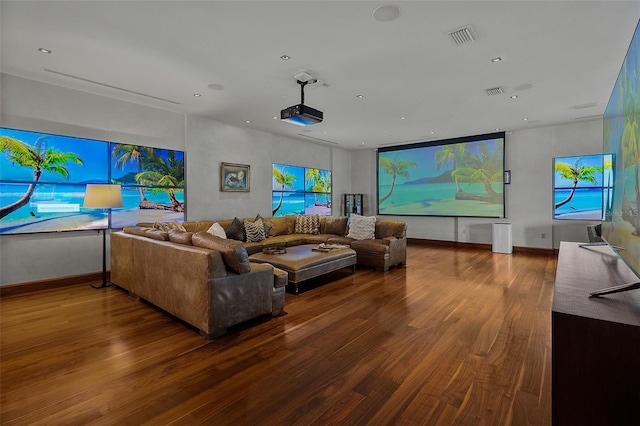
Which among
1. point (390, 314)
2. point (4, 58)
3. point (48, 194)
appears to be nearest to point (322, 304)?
point (390, 314)

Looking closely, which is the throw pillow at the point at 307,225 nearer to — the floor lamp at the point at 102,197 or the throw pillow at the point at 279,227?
the throw pillow at the point at 279,227

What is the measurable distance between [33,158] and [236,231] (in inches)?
123

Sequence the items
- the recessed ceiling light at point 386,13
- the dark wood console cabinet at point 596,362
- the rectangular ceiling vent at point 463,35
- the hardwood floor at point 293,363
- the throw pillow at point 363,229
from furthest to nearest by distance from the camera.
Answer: the throw pillow at point 363,229, the rectangular ceiling vent at point 463,35, the recessed ceiling light at point 386,13, the hardwood floor at point 293,363, the dark wood console cabinet at point 596,362

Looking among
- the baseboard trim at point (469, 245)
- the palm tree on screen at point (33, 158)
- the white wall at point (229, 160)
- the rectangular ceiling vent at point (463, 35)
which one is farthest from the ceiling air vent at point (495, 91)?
the palm tree on screen at point (33, 158)

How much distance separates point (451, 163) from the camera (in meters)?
8.35

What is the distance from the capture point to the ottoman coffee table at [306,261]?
161 inches

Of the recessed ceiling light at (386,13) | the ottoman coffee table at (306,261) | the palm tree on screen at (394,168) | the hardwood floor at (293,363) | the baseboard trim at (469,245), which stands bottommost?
the hardwood floor at (293,363)

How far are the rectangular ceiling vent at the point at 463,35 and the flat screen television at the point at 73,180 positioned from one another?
488cm

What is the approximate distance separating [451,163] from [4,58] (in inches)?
344

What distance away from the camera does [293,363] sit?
236 cm

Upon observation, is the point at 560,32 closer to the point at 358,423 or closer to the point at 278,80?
the point at 278,80

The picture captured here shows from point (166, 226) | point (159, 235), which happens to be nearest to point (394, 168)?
point (166, 226)

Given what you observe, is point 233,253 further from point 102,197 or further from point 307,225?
point 307,225

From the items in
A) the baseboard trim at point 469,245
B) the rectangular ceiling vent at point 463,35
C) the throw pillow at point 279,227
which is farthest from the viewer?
the baseboard trim at point 469,245
